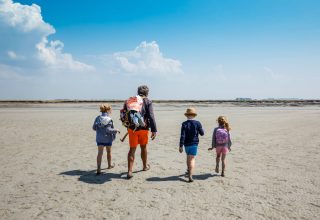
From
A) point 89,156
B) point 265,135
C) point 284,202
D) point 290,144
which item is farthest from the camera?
point 265,135

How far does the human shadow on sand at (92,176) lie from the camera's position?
23.5ft

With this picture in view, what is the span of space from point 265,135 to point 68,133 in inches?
398

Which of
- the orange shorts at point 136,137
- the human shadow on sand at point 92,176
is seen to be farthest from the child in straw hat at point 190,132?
the human shadow on sand at point 92,176

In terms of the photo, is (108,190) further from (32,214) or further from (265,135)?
(265,135)

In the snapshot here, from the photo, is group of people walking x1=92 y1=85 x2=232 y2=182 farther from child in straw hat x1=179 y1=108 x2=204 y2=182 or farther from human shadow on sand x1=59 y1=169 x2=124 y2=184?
human shadow on sand x1=59 y1=169 x2=124 y2=184

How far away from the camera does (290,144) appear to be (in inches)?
482

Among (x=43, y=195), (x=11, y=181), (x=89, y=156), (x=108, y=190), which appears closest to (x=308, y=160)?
(x=108, y=190)

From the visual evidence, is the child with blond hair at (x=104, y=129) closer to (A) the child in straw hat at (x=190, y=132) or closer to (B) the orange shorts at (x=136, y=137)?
(B) the orange shorts at (x=136, y=137)

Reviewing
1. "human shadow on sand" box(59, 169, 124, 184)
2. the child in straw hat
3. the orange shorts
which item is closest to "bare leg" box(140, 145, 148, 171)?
the orange shorts

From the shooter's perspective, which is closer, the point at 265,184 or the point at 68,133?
the point at 265,184

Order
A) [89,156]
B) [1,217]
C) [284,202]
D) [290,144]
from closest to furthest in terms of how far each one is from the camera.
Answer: [1,217], [284,202], [89,156], [290,144]

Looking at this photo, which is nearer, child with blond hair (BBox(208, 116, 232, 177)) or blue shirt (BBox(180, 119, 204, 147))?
blue shirt (BBox(180, 119, 204, 147))

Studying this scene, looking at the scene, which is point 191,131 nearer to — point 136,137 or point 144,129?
point 144,129

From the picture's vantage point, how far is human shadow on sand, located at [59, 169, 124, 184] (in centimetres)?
717
